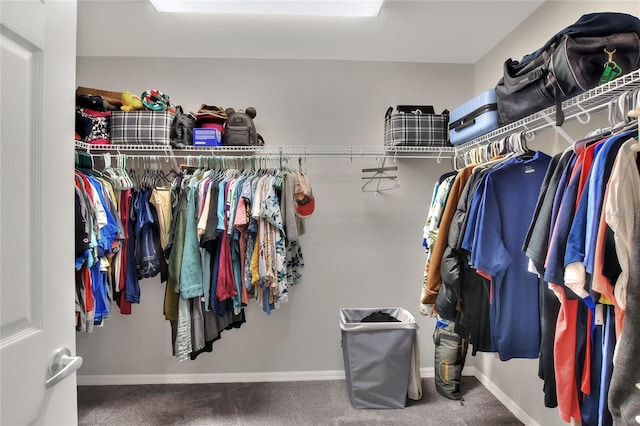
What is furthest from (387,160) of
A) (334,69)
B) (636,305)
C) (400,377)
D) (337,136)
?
(636,305)

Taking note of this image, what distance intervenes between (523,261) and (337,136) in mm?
1668

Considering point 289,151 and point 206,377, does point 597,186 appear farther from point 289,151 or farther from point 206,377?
point 206,377

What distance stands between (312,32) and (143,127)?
133cm

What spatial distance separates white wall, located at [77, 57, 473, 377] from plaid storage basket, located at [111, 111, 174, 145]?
501 millimetres

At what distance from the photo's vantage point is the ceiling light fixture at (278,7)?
1.98m

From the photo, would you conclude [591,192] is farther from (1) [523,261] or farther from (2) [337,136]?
(2) [337,136]

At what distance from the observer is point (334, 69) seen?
2.78 metres

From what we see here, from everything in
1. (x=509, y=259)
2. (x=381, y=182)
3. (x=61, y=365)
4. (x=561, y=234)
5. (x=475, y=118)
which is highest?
(x=475, y=118)

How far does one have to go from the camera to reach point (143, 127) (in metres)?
2.29

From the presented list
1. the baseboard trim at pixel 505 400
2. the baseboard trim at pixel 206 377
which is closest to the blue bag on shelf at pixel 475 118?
the baseboard trim at pixel 505 400

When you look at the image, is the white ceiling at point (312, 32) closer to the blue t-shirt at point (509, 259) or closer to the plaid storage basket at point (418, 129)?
the plaid storage basket at point (418, 129)

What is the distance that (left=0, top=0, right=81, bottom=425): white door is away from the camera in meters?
0.62

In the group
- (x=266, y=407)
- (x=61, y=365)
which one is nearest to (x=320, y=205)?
(x=266, y=407)

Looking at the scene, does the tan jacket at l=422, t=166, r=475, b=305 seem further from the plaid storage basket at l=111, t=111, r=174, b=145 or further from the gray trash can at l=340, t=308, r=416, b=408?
the plaid storage basket at l=111, t=111, r=174, b=145
